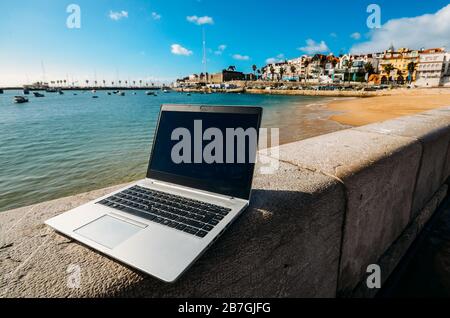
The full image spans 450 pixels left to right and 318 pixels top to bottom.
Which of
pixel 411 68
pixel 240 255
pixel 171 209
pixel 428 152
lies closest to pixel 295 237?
pixel 240 255

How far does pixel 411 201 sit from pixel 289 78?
13126 centimetres

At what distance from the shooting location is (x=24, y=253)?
0.86 metres

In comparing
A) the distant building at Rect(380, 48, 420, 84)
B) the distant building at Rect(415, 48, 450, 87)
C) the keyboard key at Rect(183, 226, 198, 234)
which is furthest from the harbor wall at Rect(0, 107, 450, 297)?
the distant building at Rect(380, 48, 420, 84)

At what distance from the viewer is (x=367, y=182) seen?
1.58 m

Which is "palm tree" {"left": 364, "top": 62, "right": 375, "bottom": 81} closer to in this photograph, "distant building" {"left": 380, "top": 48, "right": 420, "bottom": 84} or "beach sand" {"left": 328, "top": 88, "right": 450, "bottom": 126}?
"distant building" {"left": 380, "top": 48, "right": 420, "bottom": 84}

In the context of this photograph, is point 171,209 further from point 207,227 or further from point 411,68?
point 411,68

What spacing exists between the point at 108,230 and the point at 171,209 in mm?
284

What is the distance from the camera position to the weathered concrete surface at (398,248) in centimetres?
192

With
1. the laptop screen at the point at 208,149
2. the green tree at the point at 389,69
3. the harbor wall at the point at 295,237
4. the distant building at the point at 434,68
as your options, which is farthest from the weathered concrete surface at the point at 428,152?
the green tree at the point at 389,69

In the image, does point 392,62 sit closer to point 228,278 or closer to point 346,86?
point 346,86

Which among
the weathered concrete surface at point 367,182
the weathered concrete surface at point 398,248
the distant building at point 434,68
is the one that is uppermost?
the distant building at point 434,68

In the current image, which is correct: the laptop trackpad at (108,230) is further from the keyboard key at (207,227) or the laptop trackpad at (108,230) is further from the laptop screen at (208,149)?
the laptop screen at (208,149)
